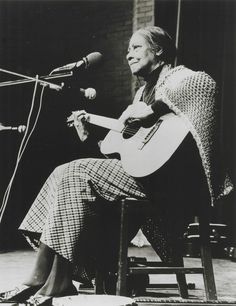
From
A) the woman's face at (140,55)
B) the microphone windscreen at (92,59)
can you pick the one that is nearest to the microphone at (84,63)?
the microphone windscreen at (92,59)

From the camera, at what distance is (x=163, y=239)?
7.39ft

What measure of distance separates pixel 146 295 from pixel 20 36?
2.90 m

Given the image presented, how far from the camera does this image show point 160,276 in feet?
9.91

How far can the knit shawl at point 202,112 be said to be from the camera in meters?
1.93

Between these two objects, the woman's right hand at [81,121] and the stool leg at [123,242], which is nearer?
the stool leg at [123,242]

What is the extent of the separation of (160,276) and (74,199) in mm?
1349

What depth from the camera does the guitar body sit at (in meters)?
1.94

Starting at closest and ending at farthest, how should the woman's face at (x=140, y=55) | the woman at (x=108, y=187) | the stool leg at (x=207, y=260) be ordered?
1. the woman at (x=108, y=187)
2. the stool leg at (x=207, y=260)
3. the woman's face at (x=140, y=55)

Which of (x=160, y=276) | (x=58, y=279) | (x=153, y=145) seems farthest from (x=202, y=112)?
(x=160, y=276)

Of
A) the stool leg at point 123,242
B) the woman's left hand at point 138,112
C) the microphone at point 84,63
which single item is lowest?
the stool leg at point 123,242

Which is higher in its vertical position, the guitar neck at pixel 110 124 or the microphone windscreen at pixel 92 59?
the microphone windscreen at pixel 92 59

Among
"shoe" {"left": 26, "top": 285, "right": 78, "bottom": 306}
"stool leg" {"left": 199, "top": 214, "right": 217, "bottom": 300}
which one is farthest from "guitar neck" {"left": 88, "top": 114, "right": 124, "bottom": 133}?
"shoe" {"left": 26, "top": 285, "right": 78, "bottom": 306}

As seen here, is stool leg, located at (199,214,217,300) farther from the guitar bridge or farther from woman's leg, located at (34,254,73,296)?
woman's leg, located at (34,254,73,296)

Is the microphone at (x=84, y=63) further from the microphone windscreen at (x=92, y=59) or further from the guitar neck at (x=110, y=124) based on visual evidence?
the guitar neck at (x=110, y=124)
